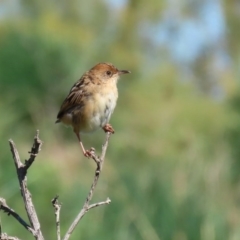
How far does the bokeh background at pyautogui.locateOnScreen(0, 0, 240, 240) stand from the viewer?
651cm

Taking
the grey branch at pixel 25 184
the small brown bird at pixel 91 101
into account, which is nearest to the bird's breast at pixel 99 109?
the small brown bird at pixel 91 101

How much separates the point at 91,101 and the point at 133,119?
2108cm

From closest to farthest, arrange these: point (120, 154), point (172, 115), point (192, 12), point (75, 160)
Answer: point (120, 154), point (75, 160), point (172, 115), point (192, 12)

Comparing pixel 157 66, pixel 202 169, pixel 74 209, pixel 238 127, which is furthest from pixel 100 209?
pixel 157 66

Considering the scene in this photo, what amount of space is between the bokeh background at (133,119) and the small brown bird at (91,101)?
1062 millimetres

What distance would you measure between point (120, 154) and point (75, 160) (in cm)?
412

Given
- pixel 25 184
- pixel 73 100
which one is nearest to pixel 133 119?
pixel 73 100

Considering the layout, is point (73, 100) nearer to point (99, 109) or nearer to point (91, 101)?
point (91, 101)

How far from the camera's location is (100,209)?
22.2 ft

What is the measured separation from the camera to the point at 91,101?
491 centimetres

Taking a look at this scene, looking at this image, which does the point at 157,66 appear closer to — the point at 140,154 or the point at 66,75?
the point at 66,75

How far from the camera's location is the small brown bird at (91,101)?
15.7 feet

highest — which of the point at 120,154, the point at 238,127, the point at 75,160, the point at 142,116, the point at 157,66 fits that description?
the point at 157,66

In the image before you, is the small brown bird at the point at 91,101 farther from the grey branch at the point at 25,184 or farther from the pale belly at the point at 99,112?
the grey branch at the point at 25,184
